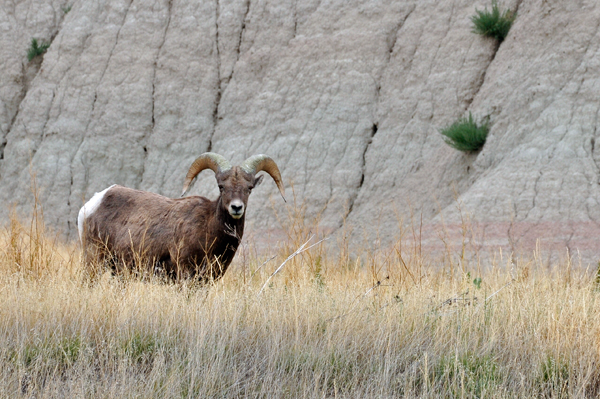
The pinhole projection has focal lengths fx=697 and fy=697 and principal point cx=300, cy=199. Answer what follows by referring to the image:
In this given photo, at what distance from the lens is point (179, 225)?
7.66 metres

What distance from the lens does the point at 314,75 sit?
A: 58.6 ft

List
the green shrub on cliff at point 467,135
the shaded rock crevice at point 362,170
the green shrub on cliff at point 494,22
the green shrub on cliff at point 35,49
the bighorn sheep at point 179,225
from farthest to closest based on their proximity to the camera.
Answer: the green shrub on cliff at point 35,49
the shaded rock crevice at point 362,170
the green shrub on cliff at point 494,22
the green shrub on cliff at point 467,135
the bighorn sheep at point 179,225

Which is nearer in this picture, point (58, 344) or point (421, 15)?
point (58, 344)

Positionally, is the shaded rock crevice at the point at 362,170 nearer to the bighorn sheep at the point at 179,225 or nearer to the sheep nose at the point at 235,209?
the bighorn sheep at the point at 179,225

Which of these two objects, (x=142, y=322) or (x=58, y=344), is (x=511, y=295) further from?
(x=58, y=344)

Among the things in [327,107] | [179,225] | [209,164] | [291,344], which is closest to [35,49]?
[327,107]

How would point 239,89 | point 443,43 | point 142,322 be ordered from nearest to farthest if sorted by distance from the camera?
point 142,322, point 443,43, point 239,89

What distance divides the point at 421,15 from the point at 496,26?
8.22 feet

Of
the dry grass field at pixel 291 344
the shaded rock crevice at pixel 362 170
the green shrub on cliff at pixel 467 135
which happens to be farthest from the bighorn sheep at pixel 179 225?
the shaded rock crevice at pixel 362 170

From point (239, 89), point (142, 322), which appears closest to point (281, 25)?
point (239, 89)

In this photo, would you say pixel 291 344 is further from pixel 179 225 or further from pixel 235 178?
pixel 179 225

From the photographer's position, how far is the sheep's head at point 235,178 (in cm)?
707

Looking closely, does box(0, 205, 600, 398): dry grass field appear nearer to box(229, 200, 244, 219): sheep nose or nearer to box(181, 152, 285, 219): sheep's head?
box(229, 200, 244, 219): sheep nose

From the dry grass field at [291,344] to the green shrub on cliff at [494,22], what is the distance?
10.5 metres
